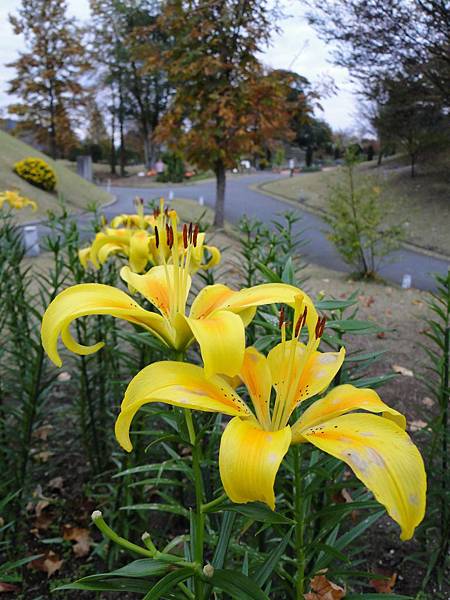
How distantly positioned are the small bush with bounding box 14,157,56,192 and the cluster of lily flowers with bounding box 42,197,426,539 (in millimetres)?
14220

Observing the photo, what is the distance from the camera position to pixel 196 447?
23.6 inches

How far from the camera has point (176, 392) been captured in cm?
54

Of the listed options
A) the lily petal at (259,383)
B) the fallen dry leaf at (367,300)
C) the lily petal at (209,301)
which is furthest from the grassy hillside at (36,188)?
the lily petal at (259,383)

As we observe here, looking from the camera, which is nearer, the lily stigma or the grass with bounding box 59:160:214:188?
the lily stigma

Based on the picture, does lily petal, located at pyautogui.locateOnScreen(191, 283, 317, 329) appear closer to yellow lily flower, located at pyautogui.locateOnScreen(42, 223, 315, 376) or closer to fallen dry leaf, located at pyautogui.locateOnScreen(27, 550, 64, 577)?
yellow lily flower, located at pyautogui.locateOnScreen(42, 223, 315, 376)

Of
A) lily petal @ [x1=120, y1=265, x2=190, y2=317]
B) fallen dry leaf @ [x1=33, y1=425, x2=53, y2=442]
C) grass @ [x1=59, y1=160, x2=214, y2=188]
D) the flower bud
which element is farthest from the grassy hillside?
the flower bud

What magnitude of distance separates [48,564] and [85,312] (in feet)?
4.50

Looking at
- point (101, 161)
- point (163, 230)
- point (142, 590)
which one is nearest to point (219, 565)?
point (142, 590)

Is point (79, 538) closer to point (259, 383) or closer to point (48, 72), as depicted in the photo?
point (259, 383)

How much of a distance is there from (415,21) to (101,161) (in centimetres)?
3477

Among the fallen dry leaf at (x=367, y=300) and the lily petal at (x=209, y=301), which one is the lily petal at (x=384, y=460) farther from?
the fallen dry leaf at (x=367, y=300)

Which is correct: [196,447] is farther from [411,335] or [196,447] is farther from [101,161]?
[101,161]

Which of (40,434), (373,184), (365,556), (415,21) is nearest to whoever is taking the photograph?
(365,556)

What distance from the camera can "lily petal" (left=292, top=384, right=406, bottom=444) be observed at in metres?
0.59
